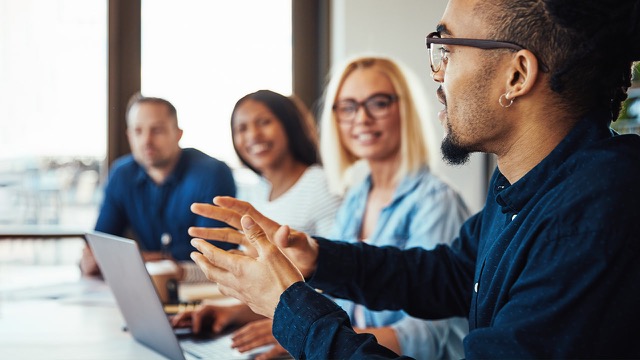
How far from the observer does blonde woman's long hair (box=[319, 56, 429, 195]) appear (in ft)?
6.81

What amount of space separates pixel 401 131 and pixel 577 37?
1166mm

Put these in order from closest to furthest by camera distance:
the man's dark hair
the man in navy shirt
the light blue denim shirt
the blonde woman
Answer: the man's dark hair, the light blue denim shirt, the blonde woman, the man in navy shirt

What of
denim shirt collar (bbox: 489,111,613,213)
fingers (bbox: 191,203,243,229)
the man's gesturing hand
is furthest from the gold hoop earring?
fingers (bbox: 191,203,243,229)

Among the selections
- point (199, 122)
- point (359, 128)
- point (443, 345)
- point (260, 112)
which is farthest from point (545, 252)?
point (199, 122)

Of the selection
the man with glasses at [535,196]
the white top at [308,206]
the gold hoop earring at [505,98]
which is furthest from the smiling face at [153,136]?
the gold hoop earring at [505,98]

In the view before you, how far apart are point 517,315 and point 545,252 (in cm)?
9

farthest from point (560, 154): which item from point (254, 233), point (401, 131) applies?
point (401, 131)

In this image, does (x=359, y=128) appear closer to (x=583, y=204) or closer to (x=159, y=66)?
(x=583, y=204)

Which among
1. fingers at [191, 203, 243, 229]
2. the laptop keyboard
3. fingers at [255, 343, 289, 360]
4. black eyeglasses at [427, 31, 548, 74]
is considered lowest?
the laptop keyboard

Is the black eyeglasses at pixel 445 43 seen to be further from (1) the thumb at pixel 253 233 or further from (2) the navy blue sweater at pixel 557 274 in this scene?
(1) the thumb at pixel 253 233

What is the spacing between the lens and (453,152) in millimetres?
1139

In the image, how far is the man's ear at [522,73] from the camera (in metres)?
1.00

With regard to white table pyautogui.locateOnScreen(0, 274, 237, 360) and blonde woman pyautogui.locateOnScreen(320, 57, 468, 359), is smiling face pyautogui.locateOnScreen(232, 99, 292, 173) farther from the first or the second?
white table pyautogui.locateOnScreen(0, 274, 237, 360)

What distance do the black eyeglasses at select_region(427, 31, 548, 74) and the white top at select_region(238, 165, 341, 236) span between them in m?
1.30
